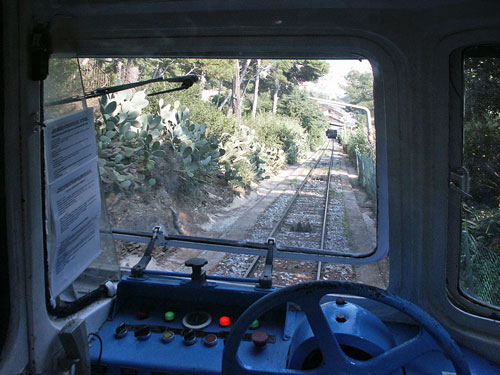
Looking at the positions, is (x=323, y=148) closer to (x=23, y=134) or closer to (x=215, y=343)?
(x=215, y=343)

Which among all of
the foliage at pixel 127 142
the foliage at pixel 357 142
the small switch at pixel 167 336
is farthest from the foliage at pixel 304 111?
the small switch at pixel 167 336

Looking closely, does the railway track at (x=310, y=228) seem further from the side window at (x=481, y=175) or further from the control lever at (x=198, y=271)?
the side window at (x=481, y=175)

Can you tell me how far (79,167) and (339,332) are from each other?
49.8 inches

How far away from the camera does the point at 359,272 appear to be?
2156mm

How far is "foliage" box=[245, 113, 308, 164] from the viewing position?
2.24 metres

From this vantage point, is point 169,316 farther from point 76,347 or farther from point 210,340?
point 76,347

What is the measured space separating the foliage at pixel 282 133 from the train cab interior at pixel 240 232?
3 centimetres

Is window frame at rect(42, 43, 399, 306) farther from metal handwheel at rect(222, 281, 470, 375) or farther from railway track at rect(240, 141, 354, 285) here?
metal handwheel at rect(222, 281, 470, 375)

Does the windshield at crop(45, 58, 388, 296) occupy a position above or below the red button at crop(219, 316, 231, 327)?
above

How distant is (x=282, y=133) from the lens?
2.44 metres

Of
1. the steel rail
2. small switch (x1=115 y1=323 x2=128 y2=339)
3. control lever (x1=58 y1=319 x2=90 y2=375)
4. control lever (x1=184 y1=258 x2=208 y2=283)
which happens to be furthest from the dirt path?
control lever (x1=58 y1=319 x2=90 y2=375)

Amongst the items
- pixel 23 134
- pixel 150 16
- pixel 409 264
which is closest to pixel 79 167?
pixel 23 134

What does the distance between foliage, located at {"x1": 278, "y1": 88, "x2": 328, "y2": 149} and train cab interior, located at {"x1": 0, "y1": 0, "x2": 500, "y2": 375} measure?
3cm

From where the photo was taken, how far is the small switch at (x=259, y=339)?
1780mm
